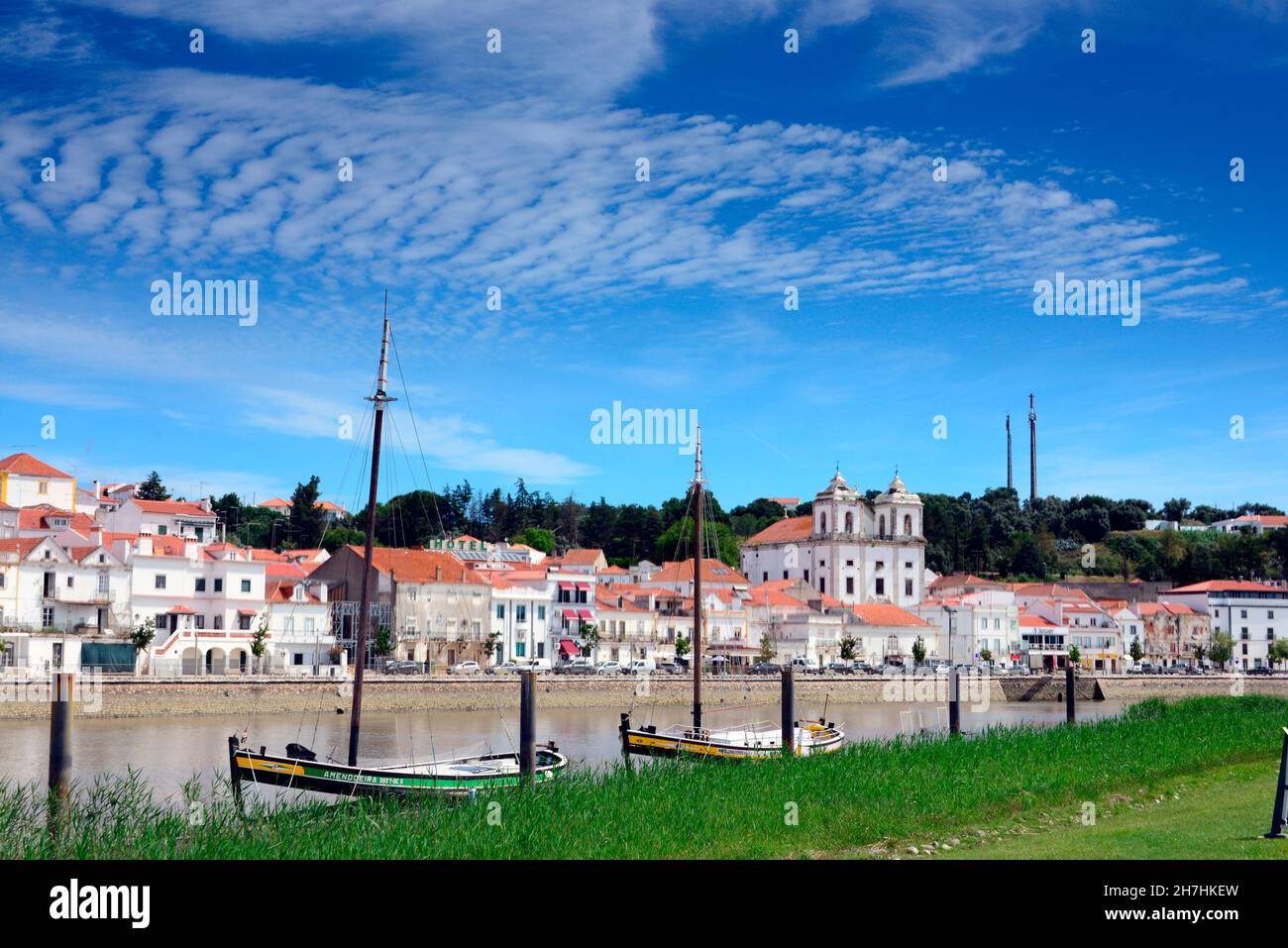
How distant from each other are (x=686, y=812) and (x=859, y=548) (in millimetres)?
104435

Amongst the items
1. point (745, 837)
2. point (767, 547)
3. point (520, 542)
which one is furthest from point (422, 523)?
point (745, 837)

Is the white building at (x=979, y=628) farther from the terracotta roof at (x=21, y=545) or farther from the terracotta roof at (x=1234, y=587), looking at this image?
the terracotta roof at (x=21, y=545)

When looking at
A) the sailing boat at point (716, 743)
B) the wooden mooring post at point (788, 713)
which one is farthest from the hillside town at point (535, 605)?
the wooden mooring post at point (788, 713)

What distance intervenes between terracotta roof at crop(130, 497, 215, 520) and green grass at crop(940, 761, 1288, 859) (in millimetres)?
74353

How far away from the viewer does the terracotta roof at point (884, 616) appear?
325ft

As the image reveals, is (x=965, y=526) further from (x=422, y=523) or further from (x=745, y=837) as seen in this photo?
(x=745, y=837)

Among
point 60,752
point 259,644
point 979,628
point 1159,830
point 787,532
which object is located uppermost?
point 787,532

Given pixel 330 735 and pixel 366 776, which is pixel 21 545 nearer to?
pixel 330 735

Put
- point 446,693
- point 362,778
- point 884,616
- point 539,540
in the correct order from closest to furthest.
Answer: point 362,778
point 446,693
point 884,616
point 539,540

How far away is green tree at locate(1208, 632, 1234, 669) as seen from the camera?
10688 cm

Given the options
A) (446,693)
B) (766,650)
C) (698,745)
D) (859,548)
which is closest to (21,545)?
(446,693)

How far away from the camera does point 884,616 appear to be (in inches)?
3969

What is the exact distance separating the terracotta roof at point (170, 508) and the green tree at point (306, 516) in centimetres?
3543

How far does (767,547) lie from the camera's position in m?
130
